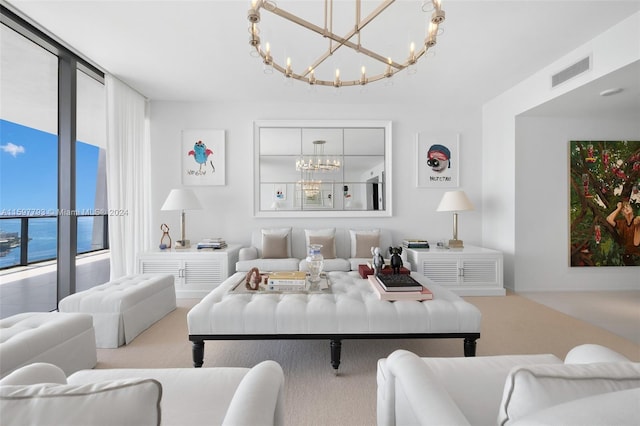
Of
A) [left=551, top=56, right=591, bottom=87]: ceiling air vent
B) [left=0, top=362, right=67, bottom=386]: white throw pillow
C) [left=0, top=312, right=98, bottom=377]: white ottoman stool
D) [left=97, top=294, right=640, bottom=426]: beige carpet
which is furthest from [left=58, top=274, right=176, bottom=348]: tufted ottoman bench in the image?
[left=551, top=56, right=591, bottom=87]: ceiling air vent

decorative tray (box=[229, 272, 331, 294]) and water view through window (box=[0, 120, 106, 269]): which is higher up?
water view through window (box=[0, 120, 106, 269])

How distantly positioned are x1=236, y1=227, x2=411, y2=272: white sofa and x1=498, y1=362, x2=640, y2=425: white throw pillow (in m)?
2.80

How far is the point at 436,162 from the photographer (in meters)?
4.40

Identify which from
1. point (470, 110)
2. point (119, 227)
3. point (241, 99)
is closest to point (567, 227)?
point (470, 110)

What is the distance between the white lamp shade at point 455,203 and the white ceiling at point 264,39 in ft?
4.70

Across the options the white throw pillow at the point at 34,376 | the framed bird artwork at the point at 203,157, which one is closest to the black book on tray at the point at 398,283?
the white throw pillow at the point at 34,376

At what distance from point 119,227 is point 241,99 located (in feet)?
7.91

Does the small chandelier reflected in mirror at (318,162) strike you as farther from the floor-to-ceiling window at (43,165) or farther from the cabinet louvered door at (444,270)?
the floor-to-ceiling window at (43,165)

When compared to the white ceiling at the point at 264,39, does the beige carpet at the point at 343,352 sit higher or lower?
lower

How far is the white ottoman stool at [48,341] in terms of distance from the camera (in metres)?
1.50

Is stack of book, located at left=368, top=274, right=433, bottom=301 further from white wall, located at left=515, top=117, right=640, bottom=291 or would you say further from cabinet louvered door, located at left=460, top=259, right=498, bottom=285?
white wall, located at left=515, top=117, right=640, bottom=291

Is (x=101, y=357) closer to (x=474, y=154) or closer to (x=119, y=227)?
(x=119, y=227)

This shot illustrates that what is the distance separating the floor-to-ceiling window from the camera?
9.70ft

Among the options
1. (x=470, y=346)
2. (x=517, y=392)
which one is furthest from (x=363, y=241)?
(x=517, y=392)
